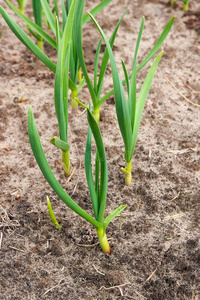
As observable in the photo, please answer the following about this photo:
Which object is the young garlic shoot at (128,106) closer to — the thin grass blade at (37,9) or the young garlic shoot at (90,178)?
the young garlic shoot at (90,178)

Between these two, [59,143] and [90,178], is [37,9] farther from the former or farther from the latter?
[90,178]

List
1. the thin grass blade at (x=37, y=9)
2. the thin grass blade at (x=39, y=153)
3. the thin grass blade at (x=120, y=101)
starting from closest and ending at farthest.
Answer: the thin grass blade at (x=39, y=153), the thin grass blade at (x=120, y=101), the thin grass blade at (x=37, y=9)

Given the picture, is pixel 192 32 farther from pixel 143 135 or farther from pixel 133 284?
pixel 133 284

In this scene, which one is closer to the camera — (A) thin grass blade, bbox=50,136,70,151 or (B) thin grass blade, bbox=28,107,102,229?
(B) thin grass blade, bbox=28,107,102,229

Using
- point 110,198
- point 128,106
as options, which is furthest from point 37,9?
point 110,198

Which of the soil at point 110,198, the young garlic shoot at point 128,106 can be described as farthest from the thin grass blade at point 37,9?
the young garlic shoot at point 128,106

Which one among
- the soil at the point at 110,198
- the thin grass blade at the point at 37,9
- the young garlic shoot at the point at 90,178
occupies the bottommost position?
the soil at the point at 110,198

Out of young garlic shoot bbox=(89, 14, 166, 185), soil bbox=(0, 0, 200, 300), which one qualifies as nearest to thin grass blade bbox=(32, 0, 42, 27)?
→ soil bbox=(0, 0, 200, 300)

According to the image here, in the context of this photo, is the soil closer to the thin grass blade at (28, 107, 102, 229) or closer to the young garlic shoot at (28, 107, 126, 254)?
the young garlic shoot at (28, 107, 126, 254)
